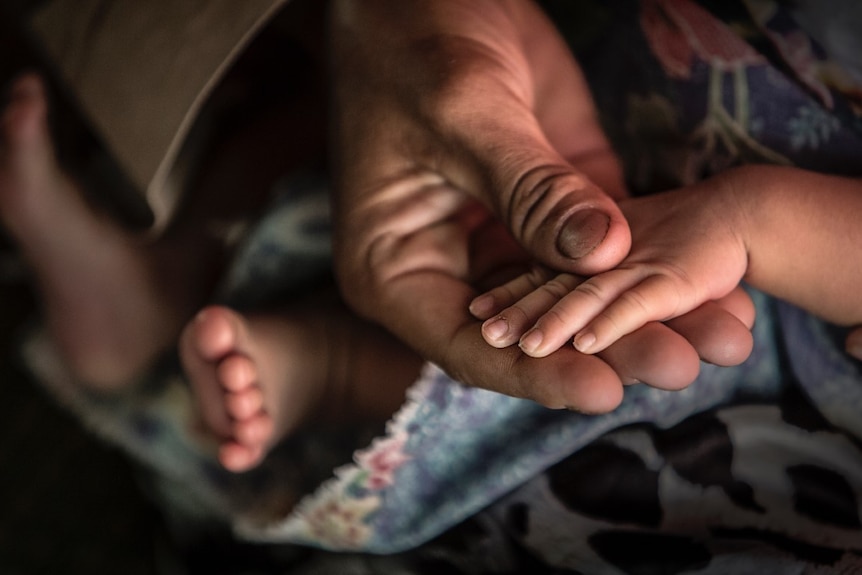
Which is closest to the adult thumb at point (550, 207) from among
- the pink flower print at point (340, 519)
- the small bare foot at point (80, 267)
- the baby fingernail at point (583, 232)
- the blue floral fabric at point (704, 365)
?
the baby fingernail at point (583, 232)

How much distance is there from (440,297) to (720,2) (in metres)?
0.28

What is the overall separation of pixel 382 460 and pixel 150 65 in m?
0.33

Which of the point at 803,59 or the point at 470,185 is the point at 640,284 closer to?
the point at 470,185

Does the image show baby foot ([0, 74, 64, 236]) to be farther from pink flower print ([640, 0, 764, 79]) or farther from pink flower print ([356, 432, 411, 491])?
pink flower print ([640, 0, 764, 79])

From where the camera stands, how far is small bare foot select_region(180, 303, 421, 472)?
1.84 feet

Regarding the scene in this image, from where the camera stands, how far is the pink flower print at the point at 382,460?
54 centimetres

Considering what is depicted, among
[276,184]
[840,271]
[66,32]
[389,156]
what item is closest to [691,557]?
[840,271]

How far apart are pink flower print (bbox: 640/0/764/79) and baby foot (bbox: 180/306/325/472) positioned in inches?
→ 13.4

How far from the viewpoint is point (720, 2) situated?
20.8 inches

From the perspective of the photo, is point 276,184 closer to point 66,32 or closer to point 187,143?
point 187,143

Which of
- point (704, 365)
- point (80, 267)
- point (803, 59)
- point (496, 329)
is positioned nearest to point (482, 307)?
point (496, 329)

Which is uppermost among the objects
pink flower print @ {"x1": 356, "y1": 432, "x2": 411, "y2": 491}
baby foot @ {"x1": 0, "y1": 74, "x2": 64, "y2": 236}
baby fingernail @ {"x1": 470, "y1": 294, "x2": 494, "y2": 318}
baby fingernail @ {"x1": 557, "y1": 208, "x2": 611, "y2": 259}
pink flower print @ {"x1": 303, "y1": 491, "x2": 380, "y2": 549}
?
baby fingernail @ {"x1": 557, "y1": 208, "x2": 611, "y2": 259}

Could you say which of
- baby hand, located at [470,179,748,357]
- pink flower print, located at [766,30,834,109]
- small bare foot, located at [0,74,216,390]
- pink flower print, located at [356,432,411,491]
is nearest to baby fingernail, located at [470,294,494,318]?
baby hand, located at [470,179,748,357]

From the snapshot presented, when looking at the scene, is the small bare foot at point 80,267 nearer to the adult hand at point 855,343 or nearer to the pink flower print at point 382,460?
the pink flower print at point 382,460
